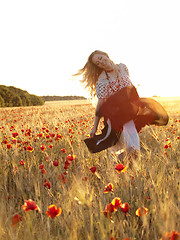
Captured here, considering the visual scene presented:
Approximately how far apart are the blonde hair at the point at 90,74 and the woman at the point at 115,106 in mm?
17

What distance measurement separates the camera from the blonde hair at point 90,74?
320 cm

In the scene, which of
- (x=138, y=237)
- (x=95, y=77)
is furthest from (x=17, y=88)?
(x=138, y=237)

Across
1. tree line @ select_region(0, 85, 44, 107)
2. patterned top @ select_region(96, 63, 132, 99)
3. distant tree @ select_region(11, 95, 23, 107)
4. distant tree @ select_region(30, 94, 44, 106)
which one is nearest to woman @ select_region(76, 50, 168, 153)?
patterned top @ select_region(96, 63, 132, 99)

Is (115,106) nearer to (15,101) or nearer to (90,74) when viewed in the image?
(90,74)

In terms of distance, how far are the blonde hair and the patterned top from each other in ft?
0.66

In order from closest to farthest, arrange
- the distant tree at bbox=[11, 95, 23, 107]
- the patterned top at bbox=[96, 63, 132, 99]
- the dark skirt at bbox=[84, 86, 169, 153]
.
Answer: the dark skirt at bbox=[84, 86, 169, 153]
the patterned top at bbox=[96, 63, 132, 99]
the distant tree at bbox=[11, 95, 23, 107]

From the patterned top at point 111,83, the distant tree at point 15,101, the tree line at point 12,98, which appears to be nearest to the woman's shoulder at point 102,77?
the patterned top at point 111,83

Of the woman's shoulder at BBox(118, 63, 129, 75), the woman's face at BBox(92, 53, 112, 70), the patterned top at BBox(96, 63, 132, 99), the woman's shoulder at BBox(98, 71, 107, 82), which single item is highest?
the woman's face at BBox(92, 53, 112, 70)

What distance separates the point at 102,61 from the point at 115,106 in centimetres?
61

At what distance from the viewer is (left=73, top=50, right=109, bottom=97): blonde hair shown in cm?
320

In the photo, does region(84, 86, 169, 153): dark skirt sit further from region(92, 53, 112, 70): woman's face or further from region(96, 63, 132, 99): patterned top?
region(92, 53, 112, 70): woman's face

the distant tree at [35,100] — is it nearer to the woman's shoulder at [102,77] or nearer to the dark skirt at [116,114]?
the woman's shoulder at [102,77]

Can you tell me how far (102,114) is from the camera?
306cm

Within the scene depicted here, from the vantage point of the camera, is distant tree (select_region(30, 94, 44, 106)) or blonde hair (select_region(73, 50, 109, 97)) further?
distant tree (select_region(30, 94, 44, 106))
